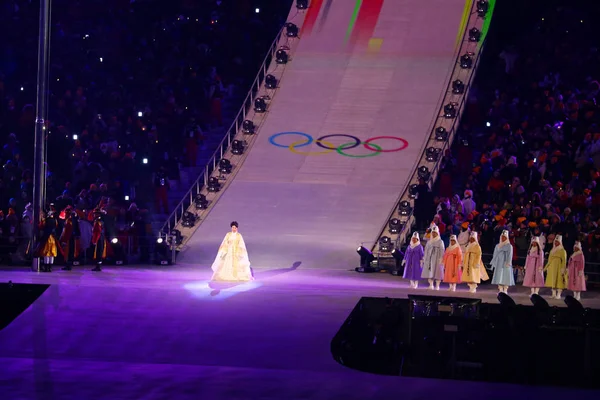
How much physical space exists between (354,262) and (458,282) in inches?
167

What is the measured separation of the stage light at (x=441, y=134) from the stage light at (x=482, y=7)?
6868 millimetres

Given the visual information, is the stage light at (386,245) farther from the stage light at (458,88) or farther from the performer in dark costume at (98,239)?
the stage light at (458,88)

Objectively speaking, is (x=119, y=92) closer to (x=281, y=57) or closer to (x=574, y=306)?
(x=281, y=57)

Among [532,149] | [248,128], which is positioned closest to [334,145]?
[248,128]

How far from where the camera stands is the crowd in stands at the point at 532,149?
24.9 m

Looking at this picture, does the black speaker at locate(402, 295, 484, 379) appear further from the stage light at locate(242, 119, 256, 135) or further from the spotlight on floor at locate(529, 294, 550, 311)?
the stage light at locate(242, 119, 256, 135)

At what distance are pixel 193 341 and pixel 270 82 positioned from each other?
59.2 ft

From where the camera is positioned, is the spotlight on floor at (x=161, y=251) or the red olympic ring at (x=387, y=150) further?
the red olympic ring at (x=387, y=150)

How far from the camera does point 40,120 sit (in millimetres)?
24203

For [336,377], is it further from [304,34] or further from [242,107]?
[304,34]

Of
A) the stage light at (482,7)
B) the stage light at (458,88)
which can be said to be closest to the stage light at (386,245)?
the stage light at (458,88)

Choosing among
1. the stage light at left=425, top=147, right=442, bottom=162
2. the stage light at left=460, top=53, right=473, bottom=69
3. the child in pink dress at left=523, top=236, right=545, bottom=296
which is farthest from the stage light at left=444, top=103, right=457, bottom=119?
the child in pink dress at left=523, top=236, right=545, bottom=296

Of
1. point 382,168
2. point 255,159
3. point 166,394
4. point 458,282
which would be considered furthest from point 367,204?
point 166,394

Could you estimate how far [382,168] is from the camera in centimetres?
3042
